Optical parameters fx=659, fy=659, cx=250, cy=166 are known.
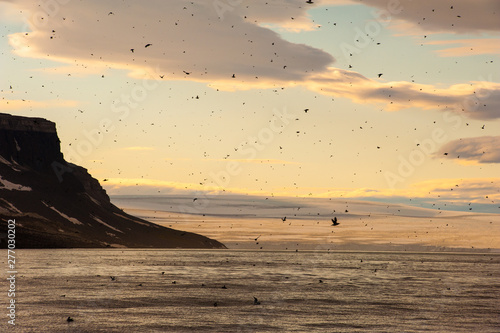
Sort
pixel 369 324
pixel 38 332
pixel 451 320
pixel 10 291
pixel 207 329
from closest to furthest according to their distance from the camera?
pixel 38 332 < pixel 207 329 < pixel 369 324 < pixel 451 320 < pixel 10 291

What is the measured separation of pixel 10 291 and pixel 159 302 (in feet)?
84.8

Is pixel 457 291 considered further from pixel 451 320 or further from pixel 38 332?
pixel 38 332

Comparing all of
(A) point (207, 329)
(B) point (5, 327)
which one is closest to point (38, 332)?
(B) point (5, 327)

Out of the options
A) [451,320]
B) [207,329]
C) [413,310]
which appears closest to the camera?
[207,329]

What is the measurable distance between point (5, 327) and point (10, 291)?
131 ft

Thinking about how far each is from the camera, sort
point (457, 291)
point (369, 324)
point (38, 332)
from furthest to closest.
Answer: point (457, 291)
point (369, 324)
point (38, 332)

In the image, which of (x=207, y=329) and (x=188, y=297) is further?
(x=188, y=297)

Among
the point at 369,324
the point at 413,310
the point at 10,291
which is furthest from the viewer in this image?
the point at 10,291

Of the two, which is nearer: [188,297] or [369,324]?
[369,324]

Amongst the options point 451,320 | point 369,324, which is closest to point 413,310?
point 451,320

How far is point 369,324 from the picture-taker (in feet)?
253

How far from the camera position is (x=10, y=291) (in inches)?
4114

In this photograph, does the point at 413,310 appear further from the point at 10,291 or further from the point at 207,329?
the point at 10,291

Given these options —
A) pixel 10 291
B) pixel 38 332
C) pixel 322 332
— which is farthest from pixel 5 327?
pixel 10 291
